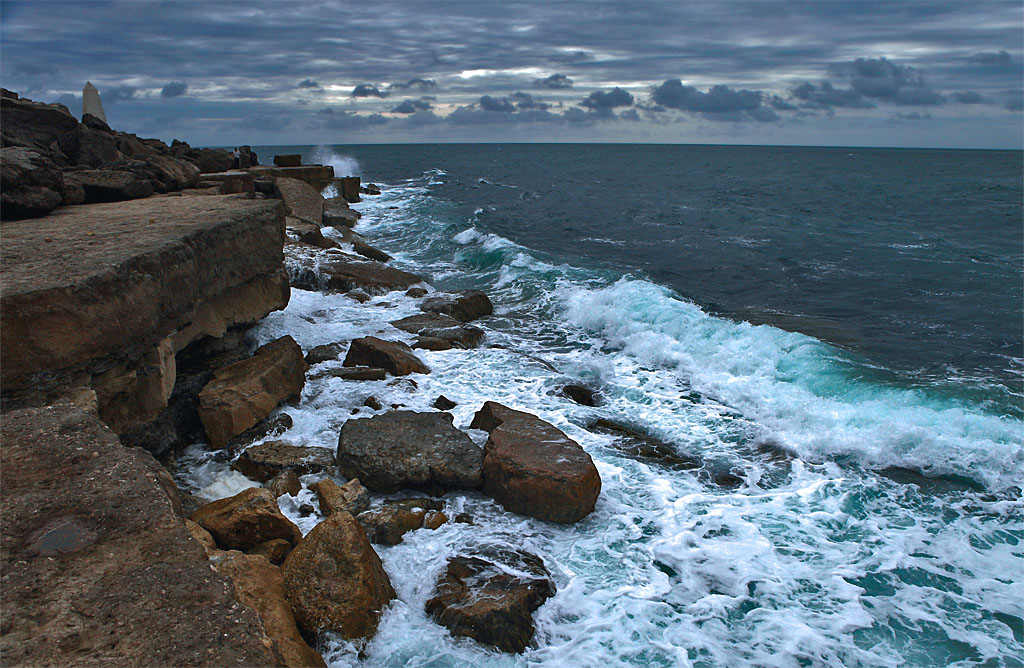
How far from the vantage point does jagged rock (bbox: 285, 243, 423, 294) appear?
40.2ft

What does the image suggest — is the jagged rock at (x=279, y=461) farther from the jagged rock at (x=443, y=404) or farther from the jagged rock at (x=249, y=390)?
the jagged rock at (x=443, y=404)

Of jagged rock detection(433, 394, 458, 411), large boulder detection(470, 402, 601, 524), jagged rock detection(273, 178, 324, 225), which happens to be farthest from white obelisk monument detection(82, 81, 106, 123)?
large boulder detection(470, 402, 601, 524)

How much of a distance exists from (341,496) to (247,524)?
1076 millimetres

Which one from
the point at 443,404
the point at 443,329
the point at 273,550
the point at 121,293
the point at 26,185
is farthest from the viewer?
the point at 443,329

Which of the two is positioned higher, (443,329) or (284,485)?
(443,329)

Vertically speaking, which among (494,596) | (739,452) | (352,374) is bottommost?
(739,452)

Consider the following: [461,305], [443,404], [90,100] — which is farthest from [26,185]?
→ [90,100]

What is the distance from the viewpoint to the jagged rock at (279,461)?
19.3ft

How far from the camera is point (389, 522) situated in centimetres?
511

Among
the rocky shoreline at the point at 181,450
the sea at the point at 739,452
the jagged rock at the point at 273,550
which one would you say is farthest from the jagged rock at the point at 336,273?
the jagged rock at the point at 273,550

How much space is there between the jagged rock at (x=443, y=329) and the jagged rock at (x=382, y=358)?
141 cm

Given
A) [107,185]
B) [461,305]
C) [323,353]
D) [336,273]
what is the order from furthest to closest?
[336,273] → [461,305] → [107,185] → [323,353]

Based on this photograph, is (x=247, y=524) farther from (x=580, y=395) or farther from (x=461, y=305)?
(x=461, y=305)

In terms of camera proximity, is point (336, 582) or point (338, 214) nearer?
point (336, 582)
